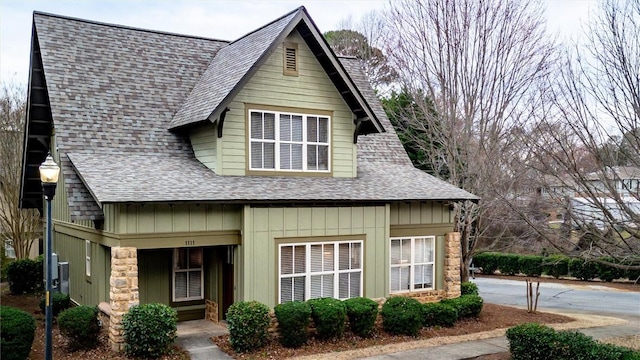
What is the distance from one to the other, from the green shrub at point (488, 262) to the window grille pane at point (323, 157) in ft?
68.0

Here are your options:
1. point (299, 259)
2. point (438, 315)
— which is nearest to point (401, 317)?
point (438, 315)

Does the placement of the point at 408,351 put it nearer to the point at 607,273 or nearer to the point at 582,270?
the point at 607,273

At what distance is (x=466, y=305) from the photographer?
15.5m

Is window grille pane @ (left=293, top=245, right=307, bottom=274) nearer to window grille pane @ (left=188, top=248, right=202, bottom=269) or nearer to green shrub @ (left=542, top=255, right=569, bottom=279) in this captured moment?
window grille pane @ (left=188, top=248, right=202, bottom=269)

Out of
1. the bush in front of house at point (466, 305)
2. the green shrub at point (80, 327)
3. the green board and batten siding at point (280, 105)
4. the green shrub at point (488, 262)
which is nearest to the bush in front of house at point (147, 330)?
the green shrub at point (80, 327)

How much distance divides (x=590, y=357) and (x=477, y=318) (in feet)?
19.8

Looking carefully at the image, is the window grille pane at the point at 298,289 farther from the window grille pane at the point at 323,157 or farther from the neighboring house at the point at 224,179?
the window grille pane at the point at 323,157

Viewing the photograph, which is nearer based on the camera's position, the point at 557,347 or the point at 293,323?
the point at 557,347

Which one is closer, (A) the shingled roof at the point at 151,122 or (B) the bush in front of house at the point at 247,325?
(B) the bush in front of house at the point at 247,325

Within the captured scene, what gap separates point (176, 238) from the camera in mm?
12164

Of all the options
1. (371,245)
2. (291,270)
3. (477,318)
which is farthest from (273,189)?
(477,318)

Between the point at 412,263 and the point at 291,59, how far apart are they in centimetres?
654

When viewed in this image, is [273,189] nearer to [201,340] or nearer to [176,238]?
[176,238]

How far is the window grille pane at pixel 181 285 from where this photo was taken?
563 inches
